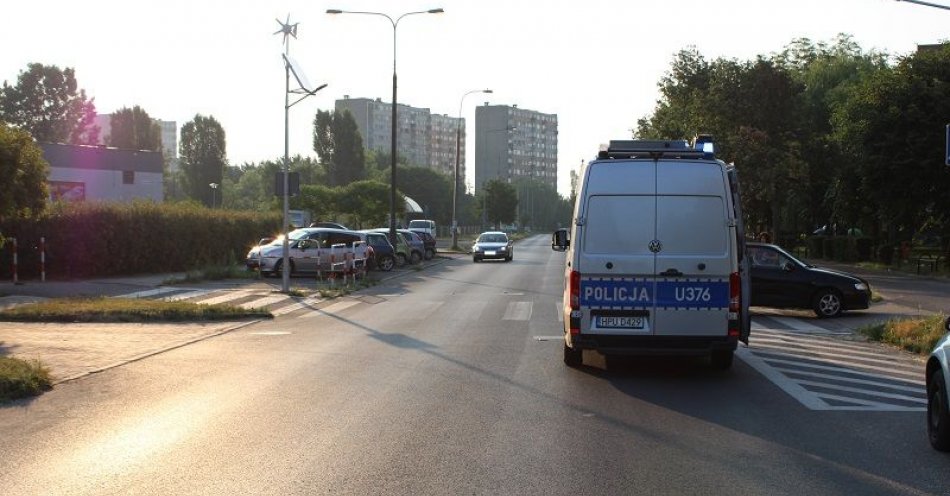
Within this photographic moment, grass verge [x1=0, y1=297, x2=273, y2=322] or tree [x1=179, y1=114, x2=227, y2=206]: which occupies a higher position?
tree [x1=179, y1=114, x2=227, y2=206]

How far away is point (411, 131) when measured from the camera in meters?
179

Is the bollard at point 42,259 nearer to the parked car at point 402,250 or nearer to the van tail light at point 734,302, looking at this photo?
the parked car at point 402,250

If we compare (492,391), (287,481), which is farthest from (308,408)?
(287,481)

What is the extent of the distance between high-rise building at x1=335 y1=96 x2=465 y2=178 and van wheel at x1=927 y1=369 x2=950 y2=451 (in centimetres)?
15948

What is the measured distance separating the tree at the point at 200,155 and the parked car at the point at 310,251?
2982 inches

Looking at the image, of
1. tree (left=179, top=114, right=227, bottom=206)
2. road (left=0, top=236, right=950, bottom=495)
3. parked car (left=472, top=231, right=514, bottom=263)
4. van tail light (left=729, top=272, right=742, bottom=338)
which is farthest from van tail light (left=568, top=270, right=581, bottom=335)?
tree (left=179, top=114, right=227, bottom=206)

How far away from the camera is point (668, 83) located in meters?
59.3

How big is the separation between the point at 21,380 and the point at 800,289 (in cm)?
1445

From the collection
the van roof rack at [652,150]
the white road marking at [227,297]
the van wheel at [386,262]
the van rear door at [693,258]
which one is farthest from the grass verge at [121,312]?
the van wheel at [386,262]

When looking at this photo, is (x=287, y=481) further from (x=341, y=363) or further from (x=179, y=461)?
(x=341, y=363)

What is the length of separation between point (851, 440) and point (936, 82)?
1341 inches

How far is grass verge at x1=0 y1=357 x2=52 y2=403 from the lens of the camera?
31.3ft

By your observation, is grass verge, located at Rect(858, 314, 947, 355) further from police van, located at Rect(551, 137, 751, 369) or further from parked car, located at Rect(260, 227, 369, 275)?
parked car, located at Rect(260, 227, 369, 275)

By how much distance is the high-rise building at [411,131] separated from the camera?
17338 cm
